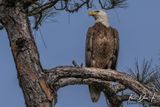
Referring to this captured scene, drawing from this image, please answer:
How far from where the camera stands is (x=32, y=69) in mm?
2785

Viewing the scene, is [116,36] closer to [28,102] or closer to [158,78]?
[158,78]

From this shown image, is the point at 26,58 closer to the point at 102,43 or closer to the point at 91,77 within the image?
the point at 91,77

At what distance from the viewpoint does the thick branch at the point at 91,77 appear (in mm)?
2785

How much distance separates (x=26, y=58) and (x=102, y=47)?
2.10 meters

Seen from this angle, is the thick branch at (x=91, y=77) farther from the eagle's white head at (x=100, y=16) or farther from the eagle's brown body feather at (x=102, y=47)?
A: the eagle's white head at (x=100, y=16)

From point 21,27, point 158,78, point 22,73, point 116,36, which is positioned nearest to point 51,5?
point 21,27

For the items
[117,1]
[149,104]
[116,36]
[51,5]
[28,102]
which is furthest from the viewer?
[116,36]

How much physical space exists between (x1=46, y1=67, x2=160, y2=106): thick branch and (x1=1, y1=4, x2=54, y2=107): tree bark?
0.21 feet

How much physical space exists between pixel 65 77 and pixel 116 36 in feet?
6.78

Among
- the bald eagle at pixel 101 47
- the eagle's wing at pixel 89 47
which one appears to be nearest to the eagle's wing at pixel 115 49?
the bald eagle at pixel 101 47

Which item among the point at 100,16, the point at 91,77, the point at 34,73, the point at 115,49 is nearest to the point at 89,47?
the point at 115,49

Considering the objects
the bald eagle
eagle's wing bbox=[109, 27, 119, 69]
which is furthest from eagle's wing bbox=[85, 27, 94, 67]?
eagle's wing bbox=[109, 27, 119, 69]

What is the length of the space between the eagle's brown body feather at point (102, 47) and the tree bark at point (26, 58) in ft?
6.44

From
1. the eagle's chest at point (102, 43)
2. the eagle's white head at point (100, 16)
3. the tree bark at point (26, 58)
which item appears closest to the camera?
the tree bark at point (26, 58)
